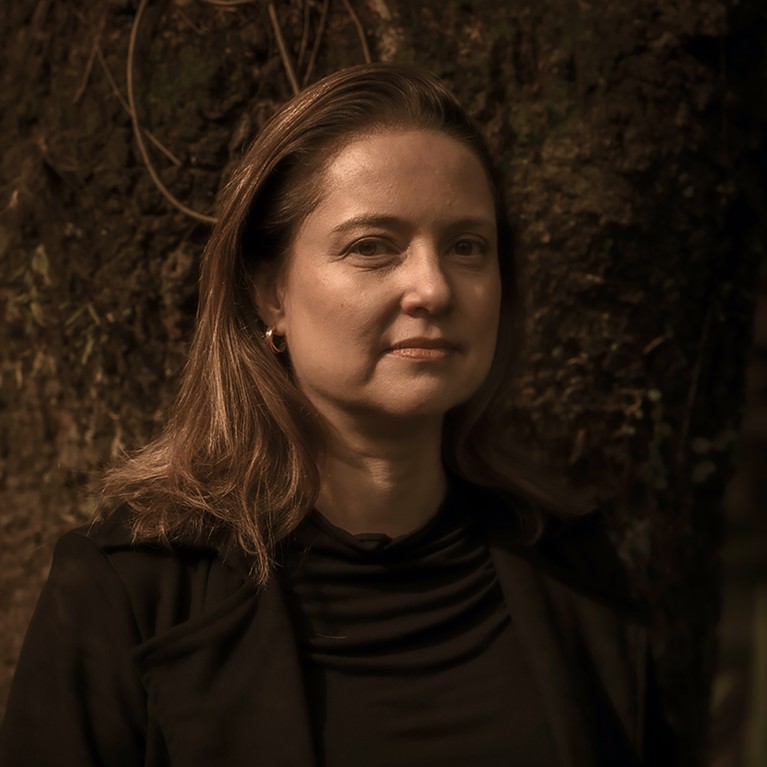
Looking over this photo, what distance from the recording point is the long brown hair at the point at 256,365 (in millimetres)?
1991

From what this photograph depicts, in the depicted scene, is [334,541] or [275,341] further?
[275,341]

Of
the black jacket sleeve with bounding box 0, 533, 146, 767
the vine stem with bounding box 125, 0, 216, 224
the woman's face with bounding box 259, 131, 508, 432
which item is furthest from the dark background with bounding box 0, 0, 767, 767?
the black jacket sleeve with bounding box 0, 533, 146, 767

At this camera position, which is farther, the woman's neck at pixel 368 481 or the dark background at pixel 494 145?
the dark background at pixel 494 145

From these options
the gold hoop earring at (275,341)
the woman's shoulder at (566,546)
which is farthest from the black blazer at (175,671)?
the gold hoop earring at (275,341)

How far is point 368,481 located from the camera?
209 centimetres

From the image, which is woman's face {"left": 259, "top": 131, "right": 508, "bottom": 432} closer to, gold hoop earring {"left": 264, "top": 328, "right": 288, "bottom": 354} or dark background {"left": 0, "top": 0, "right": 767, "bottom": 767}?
gold hoop earring {"left": 264, "top": 328, "right": 288, "bottom": 354}

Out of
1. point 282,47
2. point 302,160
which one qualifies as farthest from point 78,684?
point 282,47

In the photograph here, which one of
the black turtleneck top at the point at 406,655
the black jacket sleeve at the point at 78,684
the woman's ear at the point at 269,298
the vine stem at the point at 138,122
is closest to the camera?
the black jacket sleeve at the point at 78,684

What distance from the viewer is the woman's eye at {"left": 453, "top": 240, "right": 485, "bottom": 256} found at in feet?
6.72

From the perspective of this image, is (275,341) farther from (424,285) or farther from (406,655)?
(406,655)

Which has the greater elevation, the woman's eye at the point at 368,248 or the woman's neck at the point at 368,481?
the woman's eye at the point at 368,248

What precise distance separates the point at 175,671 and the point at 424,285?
2.59 feet

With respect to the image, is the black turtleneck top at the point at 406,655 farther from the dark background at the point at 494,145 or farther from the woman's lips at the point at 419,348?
the dark background at the point at 494,145

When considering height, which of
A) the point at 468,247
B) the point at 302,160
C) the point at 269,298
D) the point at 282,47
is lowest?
the point at 269,298
